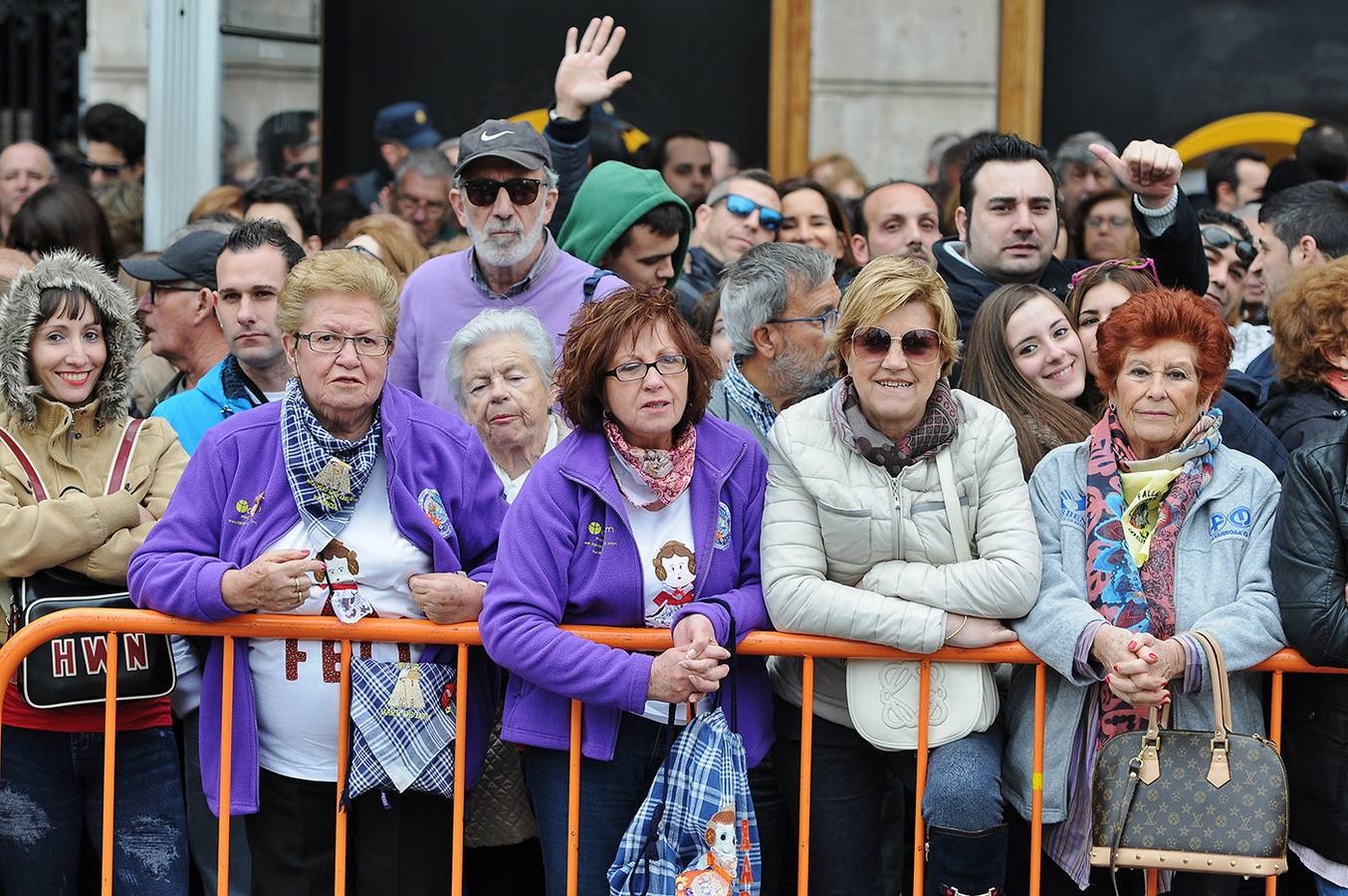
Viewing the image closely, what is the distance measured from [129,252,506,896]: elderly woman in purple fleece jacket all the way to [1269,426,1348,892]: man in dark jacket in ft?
6.39

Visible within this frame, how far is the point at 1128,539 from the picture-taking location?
3.93 metres

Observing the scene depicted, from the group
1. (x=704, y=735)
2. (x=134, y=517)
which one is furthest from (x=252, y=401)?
(x=704, y=735)

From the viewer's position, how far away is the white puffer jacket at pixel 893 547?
3.83 meters

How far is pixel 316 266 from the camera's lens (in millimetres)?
4055

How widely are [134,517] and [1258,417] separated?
3146 mm

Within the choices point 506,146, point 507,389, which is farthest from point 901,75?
point 507,389

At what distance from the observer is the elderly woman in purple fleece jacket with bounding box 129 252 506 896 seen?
3910 millimetres

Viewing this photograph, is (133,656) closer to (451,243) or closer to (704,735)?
(704,735)

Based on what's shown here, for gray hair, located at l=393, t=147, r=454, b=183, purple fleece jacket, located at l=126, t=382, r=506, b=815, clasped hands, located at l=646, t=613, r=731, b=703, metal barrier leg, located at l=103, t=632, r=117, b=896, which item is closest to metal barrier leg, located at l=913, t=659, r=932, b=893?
clasped hands, located at l=646, t=613, r=731, b=703

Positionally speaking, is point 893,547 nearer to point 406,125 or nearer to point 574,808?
point 574,808

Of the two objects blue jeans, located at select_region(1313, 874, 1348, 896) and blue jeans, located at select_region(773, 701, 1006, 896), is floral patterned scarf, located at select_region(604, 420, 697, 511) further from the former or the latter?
blue jeans, located at select_region(1313, 874, 1348, 896)

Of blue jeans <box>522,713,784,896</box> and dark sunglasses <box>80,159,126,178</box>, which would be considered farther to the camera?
dark sunglasses <box>80,159,126,178</box>

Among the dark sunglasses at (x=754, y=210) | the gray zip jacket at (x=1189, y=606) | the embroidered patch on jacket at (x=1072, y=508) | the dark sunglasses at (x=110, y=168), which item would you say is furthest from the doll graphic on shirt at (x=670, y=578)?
the dark sunglasses at (x=110, y=168)

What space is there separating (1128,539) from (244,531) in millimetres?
2148
